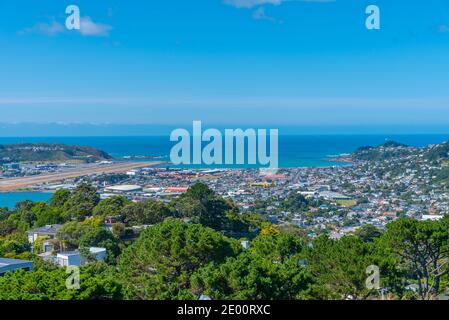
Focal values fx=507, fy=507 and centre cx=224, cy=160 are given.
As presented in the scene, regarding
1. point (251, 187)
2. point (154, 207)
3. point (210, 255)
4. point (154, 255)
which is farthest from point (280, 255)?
point (251, 187)

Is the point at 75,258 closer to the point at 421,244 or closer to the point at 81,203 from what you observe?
the point at 81,203

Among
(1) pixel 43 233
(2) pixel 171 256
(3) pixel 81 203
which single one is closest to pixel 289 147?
(3) pixel 81 203

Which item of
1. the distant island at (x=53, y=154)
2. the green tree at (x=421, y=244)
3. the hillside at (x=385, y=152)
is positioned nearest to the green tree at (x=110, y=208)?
the green tree at (x=421, y=244)

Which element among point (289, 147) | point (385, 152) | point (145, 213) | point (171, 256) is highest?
point (385, 152)

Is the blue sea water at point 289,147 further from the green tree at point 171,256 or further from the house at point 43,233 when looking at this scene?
the green tree at point 171,256

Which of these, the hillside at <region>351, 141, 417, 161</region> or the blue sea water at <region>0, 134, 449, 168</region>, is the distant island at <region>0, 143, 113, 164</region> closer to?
the blue sea water at <region>0, 134, 449, 168</region>

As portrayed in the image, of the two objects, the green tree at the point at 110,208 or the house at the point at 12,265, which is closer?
the house at the point at 12,265
